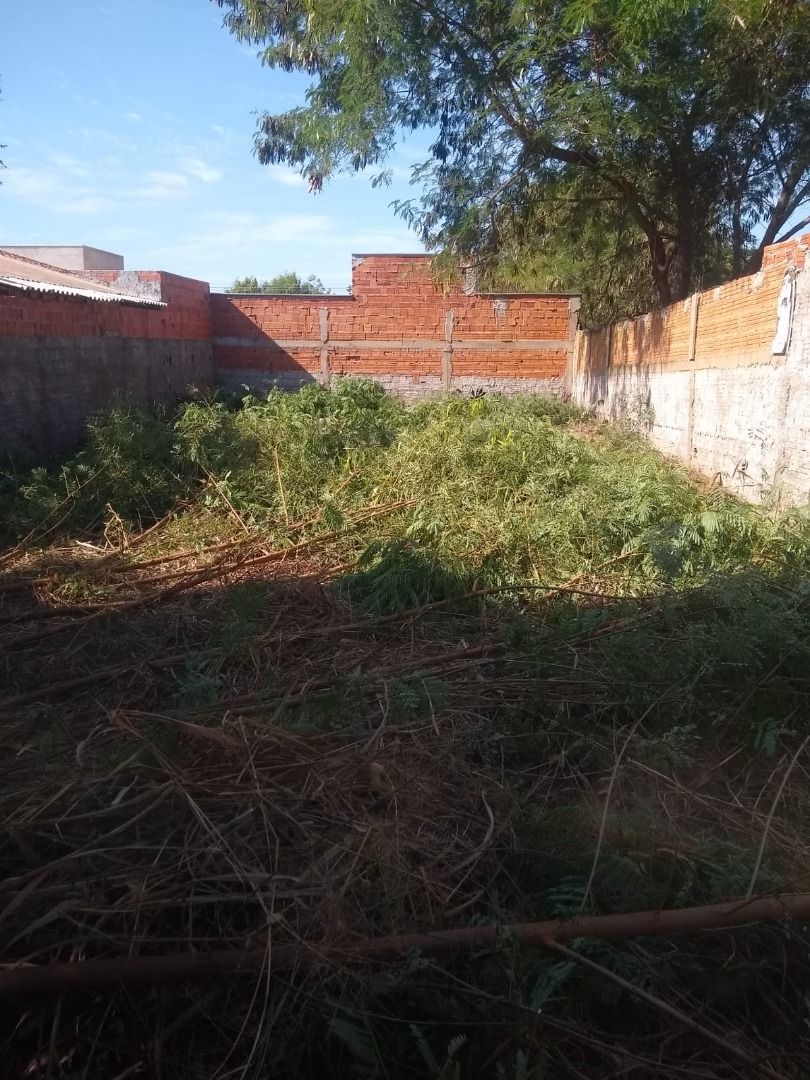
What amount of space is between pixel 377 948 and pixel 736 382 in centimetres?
567

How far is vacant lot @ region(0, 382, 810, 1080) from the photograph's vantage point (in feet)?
5.74

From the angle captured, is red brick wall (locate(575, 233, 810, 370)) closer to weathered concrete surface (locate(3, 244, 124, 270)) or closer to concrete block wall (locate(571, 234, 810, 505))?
concrete block wall (locate(571, 234, 810, 505))

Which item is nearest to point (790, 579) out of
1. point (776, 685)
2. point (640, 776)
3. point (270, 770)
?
point (776, 685)

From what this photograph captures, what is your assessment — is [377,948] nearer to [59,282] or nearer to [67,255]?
[59,282]

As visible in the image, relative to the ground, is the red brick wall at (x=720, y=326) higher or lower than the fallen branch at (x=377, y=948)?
higher

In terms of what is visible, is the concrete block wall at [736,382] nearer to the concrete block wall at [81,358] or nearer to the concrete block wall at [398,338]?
the concrete block wall at [398,338]

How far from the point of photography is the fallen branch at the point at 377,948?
67.4 inches

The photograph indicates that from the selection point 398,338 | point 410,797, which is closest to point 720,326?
point 410,797

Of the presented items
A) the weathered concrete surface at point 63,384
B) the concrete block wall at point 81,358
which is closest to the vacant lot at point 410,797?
the weathered concrete surface at point 63,384

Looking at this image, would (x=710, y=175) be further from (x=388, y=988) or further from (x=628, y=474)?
(x=388, y=988)

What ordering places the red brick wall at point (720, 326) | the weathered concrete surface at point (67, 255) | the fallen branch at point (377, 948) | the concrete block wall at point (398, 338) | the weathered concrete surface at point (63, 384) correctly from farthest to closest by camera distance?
the weathered concrete surface at point (67, 255) → the concrete block wall at point (398, 338) → the weathered concrete surface at point (63, 384) → the red brick wall at point (720, 326) → the fallen branch at point (377, 948)

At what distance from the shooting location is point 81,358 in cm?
841

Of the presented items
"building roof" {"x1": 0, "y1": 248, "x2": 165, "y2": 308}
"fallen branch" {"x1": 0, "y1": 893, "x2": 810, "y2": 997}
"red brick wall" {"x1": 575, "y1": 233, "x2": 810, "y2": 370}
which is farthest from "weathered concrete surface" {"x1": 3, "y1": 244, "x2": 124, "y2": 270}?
"fallen branch" {"x1": 0, "y1": 893, "x2": 810, "y2": 997}

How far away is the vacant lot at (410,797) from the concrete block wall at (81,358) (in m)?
2.54
